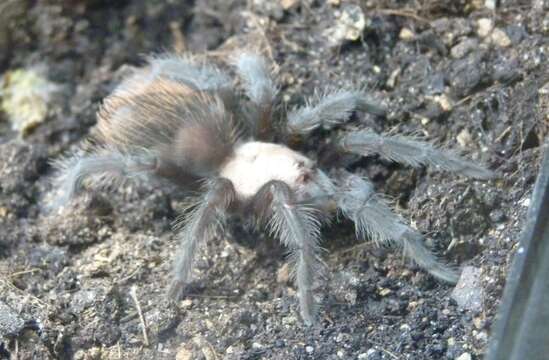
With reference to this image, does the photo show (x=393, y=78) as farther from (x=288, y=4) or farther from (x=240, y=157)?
(x=240, y=157)

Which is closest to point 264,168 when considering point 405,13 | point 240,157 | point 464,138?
point 240,157

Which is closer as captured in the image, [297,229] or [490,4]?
A: [297,229]

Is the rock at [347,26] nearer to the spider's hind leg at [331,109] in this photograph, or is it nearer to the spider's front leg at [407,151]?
the spider's hind leg at [331,109]

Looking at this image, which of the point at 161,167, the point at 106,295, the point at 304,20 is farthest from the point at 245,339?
the point at 304,20

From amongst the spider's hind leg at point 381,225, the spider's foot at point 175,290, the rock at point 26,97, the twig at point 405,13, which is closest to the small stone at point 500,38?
the twig at point 405,13

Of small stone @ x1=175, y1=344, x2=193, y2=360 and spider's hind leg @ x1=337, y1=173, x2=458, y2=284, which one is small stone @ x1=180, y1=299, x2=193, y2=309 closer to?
small stone @ x1=175, y1=344, x2=193, y2=360

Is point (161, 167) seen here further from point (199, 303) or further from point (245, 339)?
point (245, 339)
